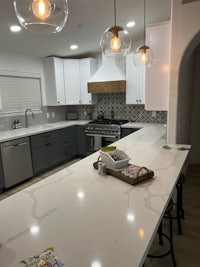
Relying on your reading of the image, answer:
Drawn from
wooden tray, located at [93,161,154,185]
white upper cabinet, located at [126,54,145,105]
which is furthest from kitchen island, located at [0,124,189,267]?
white upper cabinet, located at [126,54,145,105]

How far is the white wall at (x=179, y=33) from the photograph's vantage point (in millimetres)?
2377

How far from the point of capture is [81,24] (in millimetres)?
3107

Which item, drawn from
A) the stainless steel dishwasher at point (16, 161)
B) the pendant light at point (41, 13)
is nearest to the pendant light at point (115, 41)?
the pendant light at point (41, 13)

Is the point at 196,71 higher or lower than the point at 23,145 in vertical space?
higher

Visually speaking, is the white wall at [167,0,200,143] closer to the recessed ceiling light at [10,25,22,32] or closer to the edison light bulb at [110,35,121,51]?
the edison light bulb at [110,35,121,51]

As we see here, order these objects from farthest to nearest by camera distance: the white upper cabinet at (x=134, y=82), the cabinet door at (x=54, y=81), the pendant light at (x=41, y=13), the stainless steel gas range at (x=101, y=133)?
the cabinet door at (x=54, y=81), the stainless steel gas range at (x=101, y=133), the white upper cabinet at (x=134, y=82), the pendant light at (x=41, y=13)

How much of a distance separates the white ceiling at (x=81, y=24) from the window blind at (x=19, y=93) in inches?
22.9

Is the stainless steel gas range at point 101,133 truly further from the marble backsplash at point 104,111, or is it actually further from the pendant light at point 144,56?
the pendant light at point 144,56

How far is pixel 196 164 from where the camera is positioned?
14.6ft

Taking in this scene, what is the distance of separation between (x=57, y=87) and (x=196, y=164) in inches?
147

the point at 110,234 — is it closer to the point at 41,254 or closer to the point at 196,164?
the point at 41,254

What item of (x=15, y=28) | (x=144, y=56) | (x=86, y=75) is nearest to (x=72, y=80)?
(x=86, y=75)

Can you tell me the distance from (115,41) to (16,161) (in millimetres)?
2776

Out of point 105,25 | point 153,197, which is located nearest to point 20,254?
point 153,197
